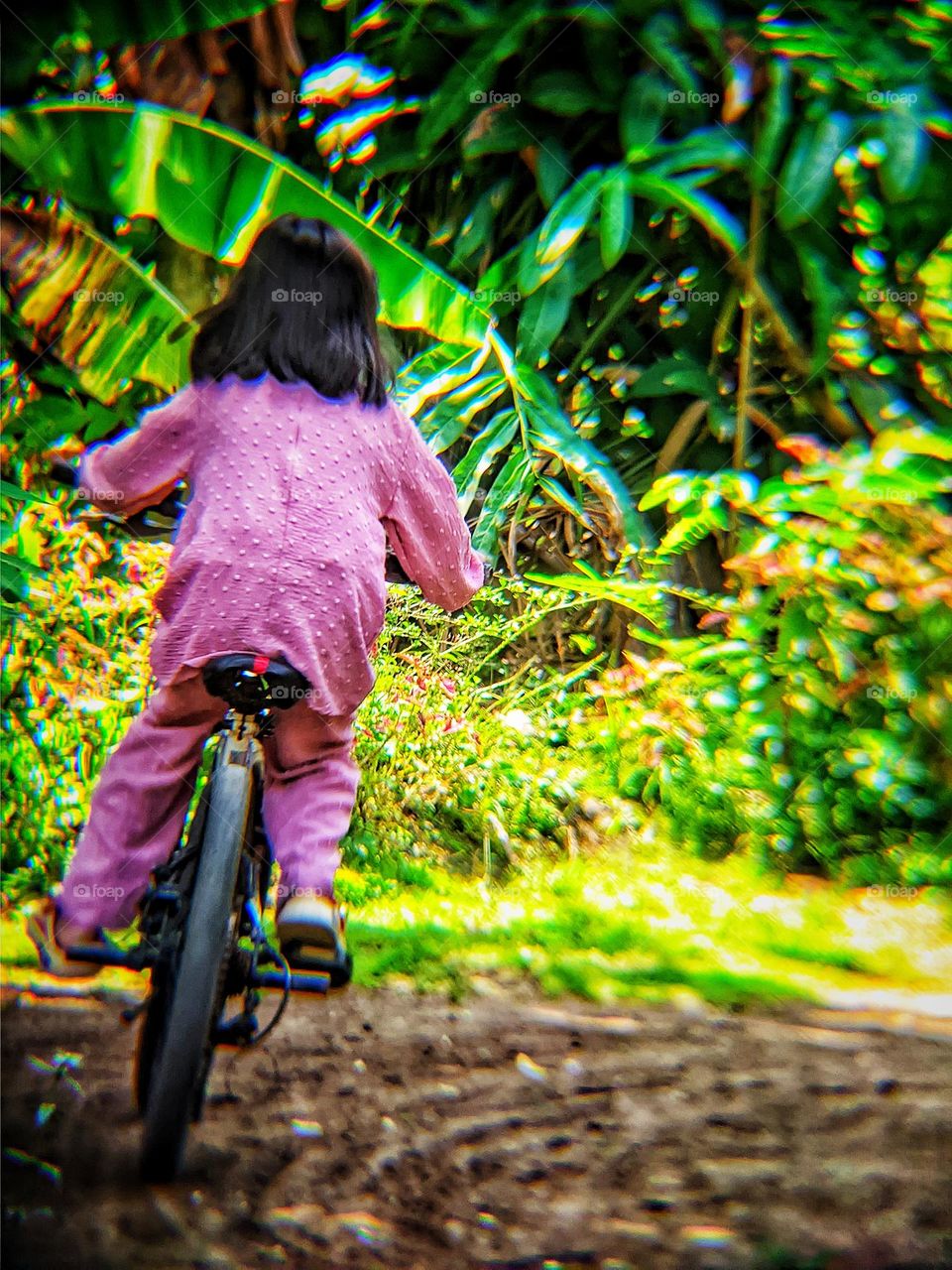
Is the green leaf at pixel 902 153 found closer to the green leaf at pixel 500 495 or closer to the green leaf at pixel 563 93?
the green leaf at pixel 563 93

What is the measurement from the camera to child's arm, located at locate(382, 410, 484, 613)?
6.62ft

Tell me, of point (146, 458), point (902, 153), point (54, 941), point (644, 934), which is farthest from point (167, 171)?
point (644, 934)

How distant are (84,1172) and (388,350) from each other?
3.11 m

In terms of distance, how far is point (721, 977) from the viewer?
291cm

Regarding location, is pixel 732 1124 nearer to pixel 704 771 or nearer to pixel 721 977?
pixel 721 977

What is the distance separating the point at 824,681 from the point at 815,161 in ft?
5.60

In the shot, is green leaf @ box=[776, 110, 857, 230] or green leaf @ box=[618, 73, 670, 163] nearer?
green leaf @ box=[776, 110, 857, 230]

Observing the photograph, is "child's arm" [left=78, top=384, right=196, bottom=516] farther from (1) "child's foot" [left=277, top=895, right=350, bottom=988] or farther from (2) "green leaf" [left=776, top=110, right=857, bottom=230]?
(2) "green leaf" [left=776, top=110, right=857, bottom=230]

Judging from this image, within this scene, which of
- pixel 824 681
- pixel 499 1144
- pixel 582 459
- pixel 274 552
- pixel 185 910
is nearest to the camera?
pixel 185 910

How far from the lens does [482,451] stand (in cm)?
409

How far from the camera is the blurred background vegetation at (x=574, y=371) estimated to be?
3143 millimetres

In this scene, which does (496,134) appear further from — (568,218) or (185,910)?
(185,910)

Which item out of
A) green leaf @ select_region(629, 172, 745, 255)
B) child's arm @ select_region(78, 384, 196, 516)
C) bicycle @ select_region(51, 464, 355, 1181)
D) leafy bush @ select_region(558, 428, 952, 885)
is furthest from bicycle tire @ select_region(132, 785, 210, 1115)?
green leaf @ select_region(629, 172, 745, 255)

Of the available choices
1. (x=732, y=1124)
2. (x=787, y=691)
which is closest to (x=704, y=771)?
(x=787, y=691)
